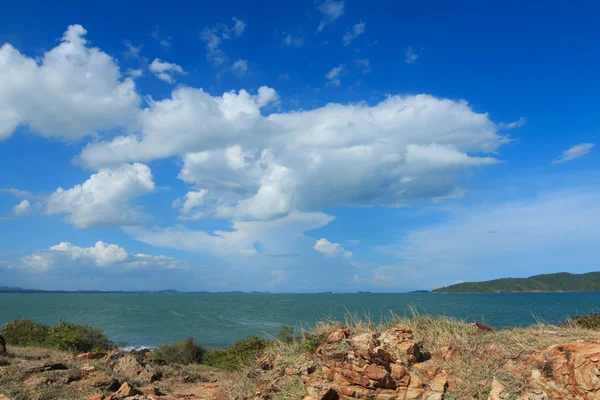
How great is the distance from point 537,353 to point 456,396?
1.77 metres

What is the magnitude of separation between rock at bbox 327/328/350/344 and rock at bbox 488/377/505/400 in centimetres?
354

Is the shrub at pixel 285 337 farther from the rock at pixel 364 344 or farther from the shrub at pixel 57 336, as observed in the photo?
the shrub at pixel 57 336

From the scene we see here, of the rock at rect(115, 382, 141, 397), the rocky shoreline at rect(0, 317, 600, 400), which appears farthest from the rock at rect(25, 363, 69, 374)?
the rock at rect(115, 382, 141, 397)

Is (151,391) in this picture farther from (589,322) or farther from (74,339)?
(589,322)

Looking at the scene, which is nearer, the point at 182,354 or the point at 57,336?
the point at 57,336

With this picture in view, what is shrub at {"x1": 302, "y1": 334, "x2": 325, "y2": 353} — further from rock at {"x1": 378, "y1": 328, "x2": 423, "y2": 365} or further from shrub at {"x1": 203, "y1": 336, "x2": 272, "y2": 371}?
shrub at {"x1": 203, "y1": 336, "x2": 272, "y2": 371}

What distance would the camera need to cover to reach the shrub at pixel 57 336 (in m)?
21.5

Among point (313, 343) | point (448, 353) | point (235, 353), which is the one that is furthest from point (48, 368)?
point (448, 353)

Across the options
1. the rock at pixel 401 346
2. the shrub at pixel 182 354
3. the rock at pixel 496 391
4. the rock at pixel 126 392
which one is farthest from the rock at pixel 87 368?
the rock at pixel 496 391

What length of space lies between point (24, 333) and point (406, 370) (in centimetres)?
2418

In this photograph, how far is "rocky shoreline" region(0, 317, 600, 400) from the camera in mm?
7207

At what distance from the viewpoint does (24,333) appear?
2397cm

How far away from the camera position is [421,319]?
10562 millimetres

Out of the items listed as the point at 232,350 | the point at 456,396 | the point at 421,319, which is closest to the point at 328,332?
the point at 421,319
